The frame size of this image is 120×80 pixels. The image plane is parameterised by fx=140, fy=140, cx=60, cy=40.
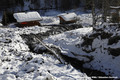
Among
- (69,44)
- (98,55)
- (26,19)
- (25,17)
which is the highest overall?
(25,17)

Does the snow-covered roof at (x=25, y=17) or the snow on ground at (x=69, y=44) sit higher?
the snow-covered roof at (x=25, y=17)

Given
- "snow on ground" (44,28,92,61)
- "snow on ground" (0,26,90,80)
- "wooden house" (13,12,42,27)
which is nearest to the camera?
"snow on ground" (0,26,90,80)

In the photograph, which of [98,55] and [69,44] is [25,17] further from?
[98,55]

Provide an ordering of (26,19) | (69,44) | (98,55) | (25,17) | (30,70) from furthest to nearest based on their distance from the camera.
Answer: (25,17) → (26,19) → (69,44) → (98,55) → (30,70)

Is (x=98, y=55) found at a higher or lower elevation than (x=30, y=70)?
lower

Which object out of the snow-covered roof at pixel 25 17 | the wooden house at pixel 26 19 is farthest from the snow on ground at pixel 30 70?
the snow-covered roof at pixel 25 17

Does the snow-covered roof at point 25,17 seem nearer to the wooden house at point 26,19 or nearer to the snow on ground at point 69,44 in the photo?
the wooden house at point 26,19

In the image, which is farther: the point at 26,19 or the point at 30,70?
the point at 26,19

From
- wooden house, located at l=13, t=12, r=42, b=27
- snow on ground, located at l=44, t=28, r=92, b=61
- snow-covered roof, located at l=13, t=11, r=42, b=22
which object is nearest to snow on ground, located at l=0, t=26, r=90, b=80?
snow on ground, located at l=44, t=28, r=92, b=61

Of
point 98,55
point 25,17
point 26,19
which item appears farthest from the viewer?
point 25,17

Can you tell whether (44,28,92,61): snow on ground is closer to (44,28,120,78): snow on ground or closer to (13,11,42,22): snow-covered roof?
(44,28,120,78): snow on ground

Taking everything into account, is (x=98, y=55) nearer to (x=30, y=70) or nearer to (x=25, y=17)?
(x=30, y=70)

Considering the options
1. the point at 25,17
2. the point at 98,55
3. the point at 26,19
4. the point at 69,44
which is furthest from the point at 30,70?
the point at 25,17

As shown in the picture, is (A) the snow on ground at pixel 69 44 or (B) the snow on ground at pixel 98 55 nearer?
(B) the snow on ground at pixel 98 55
